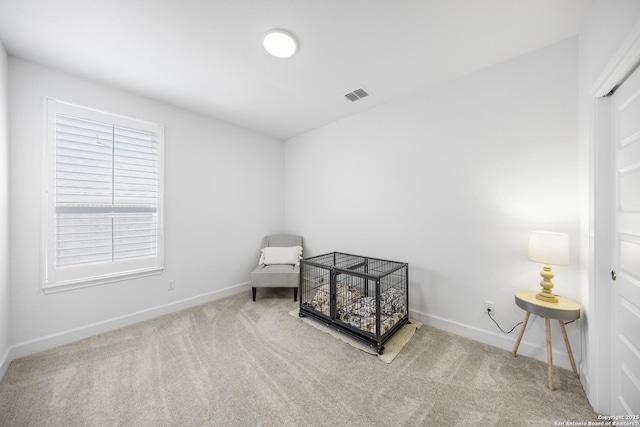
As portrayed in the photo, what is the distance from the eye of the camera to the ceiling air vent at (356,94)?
2.51 metres

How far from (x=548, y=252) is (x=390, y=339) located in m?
1.46

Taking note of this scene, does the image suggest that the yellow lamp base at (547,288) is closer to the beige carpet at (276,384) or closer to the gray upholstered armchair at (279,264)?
the beige carpet at (276,384)

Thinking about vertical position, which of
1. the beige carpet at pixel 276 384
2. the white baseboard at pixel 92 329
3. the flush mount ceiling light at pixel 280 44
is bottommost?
the beige carpet at pixel 276 384

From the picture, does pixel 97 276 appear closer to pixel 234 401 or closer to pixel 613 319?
pixel 234 401

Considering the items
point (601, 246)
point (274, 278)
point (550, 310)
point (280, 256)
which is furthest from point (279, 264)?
point (601, 246)

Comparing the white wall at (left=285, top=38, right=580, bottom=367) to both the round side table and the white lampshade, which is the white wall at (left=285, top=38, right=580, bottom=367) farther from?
the white lampshade

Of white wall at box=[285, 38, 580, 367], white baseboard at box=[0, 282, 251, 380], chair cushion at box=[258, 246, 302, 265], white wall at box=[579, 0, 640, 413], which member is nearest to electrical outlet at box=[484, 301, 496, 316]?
white wall at box=[285, 38, 580, 367]

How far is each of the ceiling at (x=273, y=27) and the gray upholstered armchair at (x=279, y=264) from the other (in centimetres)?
217

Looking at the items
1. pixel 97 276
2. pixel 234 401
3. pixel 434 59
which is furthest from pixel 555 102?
pixel 97 276

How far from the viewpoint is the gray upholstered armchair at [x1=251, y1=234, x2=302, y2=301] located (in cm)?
311

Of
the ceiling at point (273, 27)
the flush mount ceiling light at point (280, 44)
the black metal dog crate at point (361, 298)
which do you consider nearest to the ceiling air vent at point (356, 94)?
the ceiling at point (273, 27)

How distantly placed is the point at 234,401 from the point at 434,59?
3.11m

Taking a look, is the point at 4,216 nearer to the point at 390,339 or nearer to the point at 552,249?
the point at 390,339

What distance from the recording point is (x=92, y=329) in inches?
89.0
